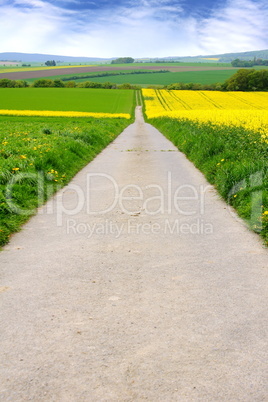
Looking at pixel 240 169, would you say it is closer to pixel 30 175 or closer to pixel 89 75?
pixel 30 175

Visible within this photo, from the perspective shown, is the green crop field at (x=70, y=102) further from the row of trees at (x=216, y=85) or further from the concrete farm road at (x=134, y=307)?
the concrete farm road at (x=134, y=307)

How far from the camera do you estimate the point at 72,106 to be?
212ft

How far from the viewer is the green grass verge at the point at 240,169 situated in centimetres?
737

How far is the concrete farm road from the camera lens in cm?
302

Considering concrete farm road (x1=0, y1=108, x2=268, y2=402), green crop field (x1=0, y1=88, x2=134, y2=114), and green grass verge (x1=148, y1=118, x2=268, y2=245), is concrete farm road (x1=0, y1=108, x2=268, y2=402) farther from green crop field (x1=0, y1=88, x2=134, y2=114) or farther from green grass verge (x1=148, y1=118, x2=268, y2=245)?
green crop field (x1=0, y1=88, x2=134, y2=114)

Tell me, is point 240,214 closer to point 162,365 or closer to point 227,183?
point 227,183

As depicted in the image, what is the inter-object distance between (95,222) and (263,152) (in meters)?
6.23

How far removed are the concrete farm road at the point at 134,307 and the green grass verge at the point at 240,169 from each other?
0.37 m

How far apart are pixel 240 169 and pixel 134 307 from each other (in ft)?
20.0

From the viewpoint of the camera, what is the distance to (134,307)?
4129 millimetres

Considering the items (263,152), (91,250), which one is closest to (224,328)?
(91,250)

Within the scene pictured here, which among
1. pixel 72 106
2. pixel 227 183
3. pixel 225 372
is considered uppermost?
pixel 72 106

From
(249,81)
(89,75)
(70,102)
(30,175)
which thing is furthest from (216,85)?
(30,175)

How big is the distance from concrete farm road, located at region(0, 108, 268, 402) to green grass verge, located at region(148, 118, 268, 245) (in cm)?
37
